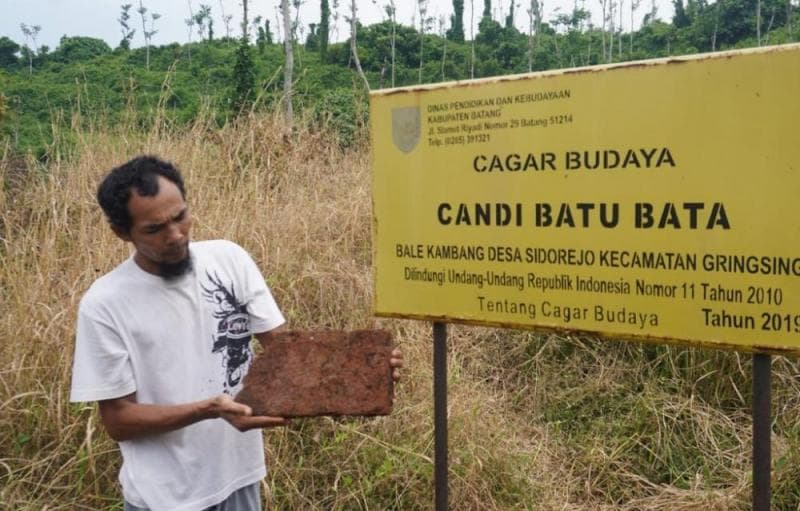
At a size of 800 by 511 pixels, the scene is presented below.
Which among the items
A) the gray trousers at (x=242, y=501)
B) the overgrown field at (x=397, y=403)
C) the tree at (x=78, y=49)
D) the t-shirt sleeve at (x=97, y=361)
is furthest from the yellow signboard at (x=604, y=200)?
the tree at (x=78, y=49)

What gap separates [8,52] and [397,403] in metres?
32.9

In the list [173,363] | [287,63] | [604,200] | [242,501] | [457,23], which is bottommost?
[242,501]

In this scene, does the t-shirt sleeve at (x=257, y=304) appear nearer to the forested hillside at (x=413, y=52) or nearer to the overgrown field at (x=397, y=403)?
the overgrown field at (x=397, y=403)

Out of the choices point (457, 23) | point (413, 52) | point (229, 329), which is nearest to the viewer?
point (229, 329)

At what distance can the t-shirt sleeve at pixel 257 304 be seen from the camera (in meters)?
1.85

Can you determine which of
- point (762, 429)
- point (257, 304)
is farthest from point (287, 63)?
point (762, 429)

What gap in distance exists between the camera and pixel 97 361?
5.17ft

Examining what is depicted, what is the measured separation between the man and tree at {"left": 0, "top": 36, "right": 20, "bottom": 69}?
32296 mm

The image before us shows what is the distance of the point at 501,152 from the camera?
72.1 inches

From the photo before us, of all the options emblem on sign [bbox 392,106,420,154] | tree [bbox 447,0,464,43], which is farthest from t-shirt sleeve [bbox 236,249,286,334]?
tree [bbox 447,0,464,43]

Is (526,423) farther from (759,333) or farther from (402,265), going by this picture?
(759,333)

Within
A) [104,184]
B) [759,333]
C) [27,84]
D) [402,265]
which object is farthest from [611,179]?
[27,84]

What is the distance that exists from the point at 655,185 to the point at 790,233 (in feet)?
0.98

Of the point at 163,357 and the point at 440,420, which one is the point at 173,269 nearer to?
the point at 163,357
